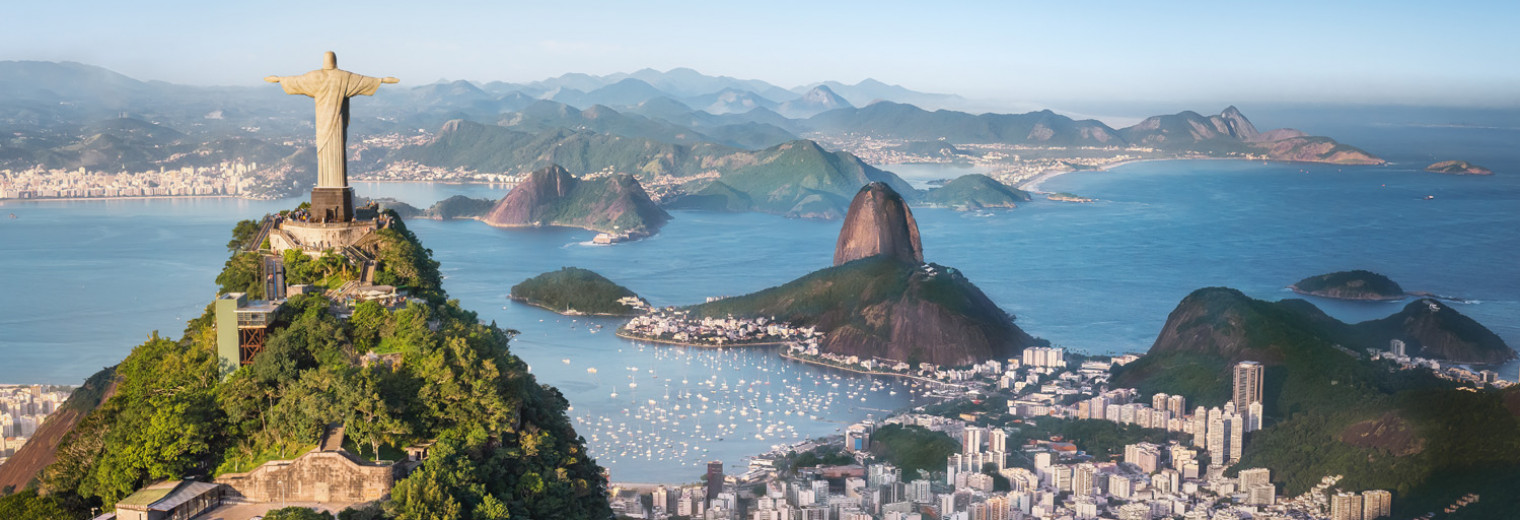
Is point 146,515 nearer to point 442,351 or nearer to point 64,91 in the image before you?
point 442,351

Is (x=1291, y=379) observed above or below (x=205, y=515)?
below

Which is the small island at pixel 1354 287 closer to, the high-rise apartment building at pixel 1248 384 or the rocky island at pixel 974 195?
the high-rise apartment building at pixel 1248 384

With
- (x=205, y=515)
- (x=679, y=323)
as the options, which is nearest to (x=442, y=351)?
(x=205, y=515)

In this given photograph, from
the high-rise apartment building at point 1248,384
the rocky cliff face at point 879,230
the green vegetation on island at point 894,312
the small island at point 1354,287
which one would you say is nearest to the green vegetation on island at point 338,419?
the high-rise apartment building at point 1248,384

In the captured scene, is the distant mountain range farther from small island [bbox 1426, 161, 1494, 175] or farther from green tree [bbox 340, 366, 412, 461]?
green tree [bbox 340, 366, 412, 461]

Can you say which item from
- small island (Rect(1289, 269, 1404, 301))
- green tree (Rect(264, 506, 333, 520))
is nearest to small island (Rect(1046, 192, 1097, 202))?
small island (Rect(1289, 269, 1404, 301))

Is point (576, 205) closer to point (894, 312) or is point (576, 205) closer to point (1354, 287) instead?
point (894, 312)

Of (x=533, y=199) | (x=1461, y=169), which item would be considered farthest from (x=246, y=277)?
(x=1461, y=169)
